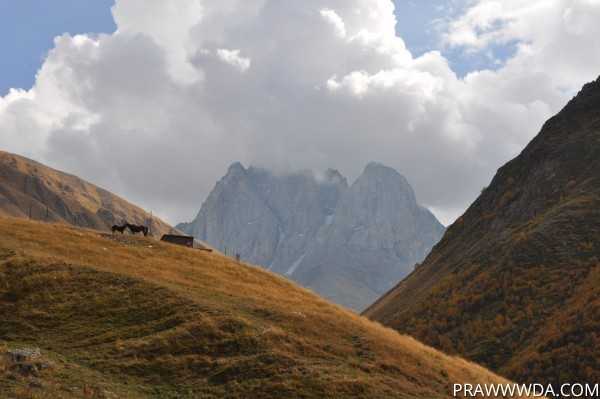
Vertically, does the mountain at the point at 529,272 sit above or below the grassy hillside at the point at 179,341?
above

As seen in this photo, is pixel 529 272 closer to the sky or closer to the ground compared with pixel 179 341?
closer to the sky

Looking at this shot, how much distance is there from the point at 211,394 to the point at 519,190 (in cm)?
9198

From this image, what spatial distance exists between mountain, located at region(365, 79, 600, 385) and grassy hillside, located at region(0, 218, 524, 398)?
25172mm

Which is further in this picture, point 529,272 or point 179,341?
point 529,272

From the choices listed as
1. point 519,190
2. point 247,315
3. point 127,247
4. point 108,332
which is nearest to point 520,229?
point 519,190

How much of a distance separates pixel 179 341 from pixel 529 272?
56.0 metres

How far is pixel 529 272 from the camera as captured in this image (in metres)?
79.7

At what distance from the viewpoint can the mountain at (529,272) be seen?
2473 inches

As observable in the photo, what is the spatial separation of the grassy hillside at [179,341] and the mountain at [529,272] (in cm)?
2517

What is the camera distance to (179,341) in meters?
35.2

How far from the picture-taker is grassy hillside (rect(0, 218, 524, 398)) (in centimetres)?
3059

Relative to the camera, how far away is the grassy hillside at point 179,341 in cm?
3059

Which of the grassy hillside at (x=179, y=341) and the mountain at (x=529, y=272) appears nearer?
the grassy hillside at (x=179, y=341)

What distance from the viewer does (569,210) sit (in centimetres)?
8838
